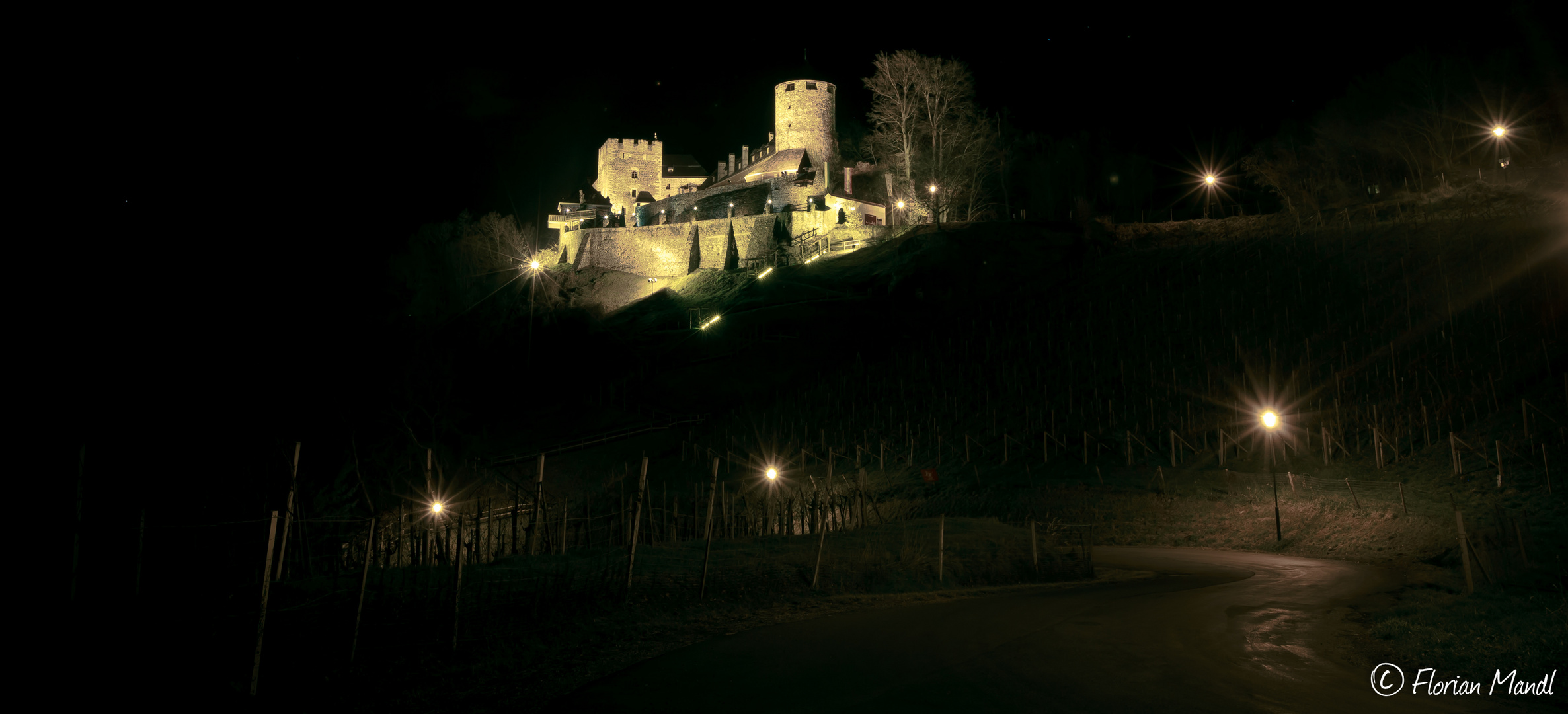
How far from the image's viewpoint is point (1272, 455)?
21.8m

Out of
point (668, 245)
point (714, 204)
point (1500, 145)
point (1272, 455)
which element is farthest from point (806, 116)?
point (1272, 455)

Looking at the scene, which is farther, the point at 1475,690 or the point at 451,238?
the point at 451,238

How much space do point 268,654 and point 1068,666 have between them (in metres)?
6.97

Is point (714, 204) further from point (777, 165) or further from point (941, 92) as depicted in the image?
point (941, 92)

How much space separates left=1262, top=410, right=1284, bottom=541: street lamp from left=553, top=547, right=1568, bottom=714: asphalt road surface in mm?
8661

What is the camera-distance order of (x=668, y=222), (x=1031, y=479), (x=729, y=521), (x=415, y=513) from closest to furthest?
(x=729, y=521), (x=415, y=513), (x=1031, y=479), (x=668, y=222)

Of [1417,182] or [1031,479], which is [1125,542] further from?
[1417,182]

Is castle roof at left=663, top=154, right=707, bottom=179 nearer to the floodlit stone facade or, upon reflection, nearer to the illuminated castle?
the illuminated castle

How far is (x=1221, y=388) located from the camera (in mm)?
27984

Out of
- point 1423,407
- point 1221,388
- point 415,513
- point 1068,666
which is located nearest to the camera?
point 1068,666

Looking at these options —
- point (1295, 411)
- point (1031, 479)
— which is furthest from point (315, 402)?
point (1295, 411)

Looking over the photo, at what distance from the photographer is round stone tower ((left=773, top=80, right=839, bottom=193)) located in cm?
7306

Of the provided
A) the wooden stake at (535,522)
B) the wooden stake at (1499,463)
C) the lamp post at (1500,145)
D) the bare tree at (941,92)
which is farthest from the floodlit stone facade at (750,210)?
the wooden stake at (535,522)

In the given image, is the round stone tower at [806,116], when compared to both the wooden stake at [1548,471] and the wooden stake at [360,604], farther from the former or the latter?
the wooden stake at [360,604]
